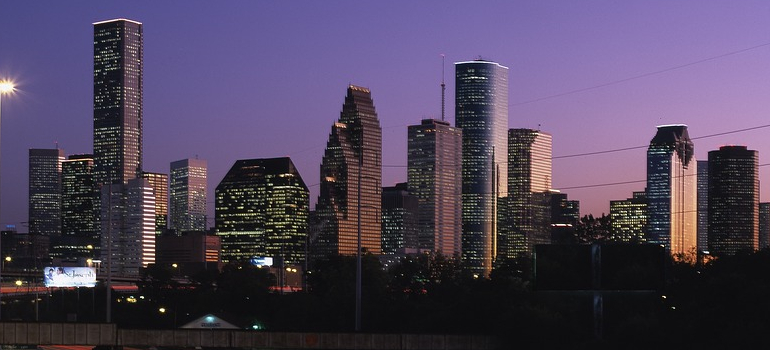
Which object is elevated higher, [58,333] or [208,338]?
[58,333]

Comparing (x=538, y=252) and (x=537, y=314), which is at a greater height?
(x=538, y=252)

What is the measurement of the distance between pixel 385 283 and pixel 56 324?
107734mm

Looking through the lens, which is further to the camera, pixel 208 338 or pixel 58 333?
pixel 208 338

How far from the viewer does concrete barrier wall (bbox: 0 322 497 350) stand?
6675 cm

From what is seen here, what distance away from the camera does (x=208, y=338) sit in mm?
67938

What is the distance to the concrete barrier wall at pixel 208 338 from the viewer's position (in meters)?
66.8

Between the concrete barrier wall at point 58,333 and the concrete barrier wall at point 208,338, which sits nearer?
the concrete barrier wall at point 58,333

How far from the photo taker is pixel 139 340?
218 ft

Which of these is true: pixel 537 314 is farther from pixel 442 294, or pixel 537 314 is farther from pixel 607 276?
pixel 442 294

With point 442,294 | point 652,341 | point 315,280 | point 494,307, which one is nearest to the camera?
point 652,341

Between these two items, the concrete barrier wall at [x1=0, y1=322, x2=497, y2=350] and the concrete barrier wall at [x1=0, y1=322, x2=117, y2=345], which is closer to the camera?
the concrete barrier wall at [x1=0, y1=322, x2=117, y2=345]

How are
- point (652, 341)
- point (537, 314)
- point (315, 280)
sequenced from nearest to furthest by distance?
point (652, 341) → point (537, 314) → point (315, 280)

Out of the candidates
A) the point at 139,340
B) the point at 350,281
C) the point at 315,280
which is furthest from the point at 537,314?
the point at 315,280

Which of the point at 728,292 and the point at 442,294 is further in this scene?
the point at 442,294
